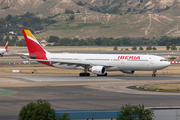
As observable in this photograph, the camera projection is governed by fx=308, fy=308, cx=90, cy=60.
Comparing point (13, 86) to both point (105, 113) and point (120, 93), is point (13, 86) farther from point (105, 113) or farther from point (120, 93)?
point (105, 113)

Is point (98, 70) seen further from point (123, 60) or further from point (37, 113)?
point (37, 113)

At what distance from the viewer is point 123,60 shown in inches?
2258

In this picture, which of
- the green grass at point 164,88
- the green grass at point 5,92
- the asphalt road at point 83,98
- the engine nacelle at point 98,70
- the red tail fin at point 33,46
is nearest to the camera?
the asphalt road at point 83,98

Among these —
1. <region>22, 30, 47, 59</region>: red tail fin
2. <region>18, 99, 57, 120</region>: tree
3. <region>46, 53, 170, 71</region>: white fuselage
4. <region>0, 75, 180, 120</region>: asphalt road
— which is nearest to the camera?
<region>18, 99, 57, 120</region>: tree

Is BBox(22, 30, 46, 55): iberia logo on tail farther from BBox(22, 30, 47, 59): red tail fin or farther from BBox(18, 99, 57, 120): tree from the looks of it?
BBox(18, 99, 57, 120): tree

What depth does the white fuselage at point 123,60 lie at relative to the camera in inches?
2212

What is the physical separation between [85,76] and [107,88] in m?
17.5

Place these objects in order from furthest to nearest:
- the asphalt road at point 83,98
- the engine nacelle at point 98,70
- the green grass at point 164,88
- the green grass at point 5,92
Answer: the engine nacelle at point 98,70, the green grass at point 164,88, the green grass at point 5,92, the asphalt road at point 83,98

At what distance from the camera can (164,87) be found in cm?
4184

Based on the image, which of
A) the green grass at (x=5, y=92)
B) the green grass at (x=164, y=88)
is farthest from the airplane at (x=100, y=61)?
the green grass at (x=5, y=92)

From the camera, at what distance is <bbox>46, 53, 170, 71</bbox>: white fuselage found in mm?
56188

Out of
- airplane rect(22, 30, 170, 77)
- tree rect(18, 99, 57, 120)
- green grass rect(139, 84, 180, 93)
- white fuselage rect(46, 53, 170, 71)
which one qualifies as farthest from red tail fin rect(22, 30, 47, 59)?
tree rect(18, 99, 57, 120)

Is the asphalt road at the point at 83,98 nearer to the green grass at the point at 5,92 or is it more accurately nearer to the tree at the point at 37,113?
the green grass at the point at 5,92

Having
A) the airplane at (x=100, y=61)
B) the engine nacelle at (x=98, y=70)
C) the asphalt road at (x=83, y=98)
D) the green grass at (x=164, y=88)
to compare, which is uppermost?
the airplane at (x=100, y=61)
